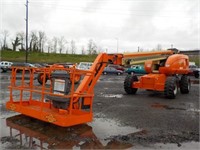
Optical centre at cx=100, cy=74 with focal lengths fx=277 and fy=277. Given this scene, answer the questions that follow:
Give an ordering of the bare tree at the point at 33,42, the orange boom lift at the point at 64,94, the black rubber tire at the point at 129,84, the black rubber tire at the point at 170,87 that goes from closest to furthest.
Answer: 1. the orange boom lift at the point at 64,94
2. the black rubber tire at the point at 170,87
3. the black rubber tire at the point at 129,84
4. the bare tree at the point at 33,42

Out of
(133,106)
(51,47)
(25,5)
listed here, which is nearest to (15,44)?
(51,47)

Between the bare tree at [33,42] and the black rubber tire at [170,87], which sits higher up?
the bare tree at [33,42]

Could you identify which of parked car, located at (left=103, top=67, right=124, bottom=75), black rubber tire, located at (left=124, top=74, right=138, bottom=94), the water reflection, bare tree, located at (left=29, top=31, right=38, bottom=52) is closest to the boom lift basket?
the water reflection

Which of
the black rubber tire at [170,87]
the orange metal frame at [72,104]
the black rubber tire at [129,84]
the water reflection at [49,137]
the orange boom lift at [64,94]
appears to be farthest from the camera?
the black rubber tire at [129,84]

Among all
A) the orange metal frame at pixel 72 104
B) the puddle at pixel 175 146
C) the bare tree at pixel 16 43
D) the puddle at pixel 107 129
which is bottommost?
the puddle at pixel 175 146

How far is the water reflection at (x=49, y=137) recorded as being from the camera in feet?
18.8

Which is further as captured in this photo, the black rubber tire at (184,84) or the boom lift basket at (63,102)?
the black rubber tire at (184,84)

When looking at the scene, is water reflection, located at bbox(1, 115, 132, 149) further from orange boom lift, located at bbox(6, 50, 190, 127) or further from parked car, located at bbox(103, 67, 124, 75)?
parked car, located at bbox(103, 67, 124, 75)

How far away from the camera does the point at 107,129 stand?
7.19 m

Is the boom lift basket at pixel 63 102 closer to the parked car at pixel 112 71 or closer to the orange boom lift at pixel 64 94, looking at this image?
the orange boom lift at pixel 64 94

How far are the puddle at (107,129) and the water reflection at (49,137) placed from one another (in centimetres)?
13

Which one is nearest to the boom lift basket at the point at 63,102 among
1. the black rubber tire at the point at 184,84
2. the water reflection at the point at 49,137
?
the water reflection at the point at 49,137

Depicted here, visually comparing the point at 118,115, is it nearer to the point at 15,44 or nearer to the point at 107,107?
the point at 107,107

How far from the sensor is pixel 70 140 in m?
6.11
